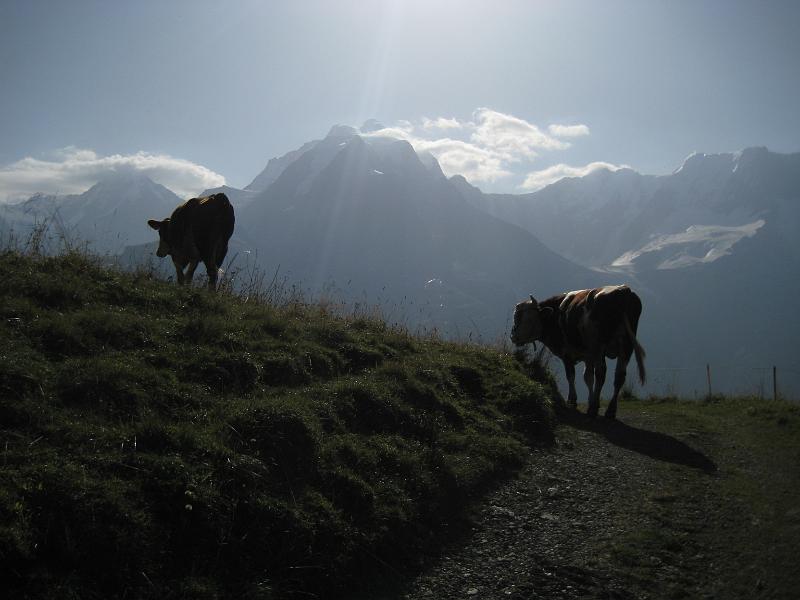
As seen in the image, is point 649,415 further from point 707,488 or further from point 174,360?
point 174,360

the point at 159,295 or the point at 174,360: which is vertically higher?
the point at 159,295

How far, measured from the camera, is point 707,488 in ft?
24.7

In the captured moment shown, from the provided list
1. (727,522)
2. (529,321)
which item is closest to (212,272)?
(529,321)

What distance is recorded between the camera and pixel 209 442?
5.70 metres

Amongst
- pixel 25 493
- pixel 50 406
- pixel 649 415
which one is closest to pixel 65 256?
pixel 50 406

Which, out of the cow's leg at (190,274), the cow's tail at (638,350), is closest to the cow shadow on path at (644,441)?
the cow's tail at (638,350)

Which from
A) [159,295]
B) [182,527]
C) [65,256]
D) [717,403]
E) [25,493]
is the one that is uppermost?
[65,256]

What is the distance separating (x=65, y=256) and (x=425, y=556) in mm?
7760

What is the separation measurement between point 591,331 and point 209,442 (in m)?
9.35

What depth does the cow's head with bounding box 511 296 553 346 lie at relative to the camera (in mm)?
14867

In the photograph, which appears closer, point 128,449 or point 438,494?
point 128,449

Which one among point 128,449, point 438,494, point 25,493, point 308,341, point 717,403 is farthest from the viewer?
point 717,403

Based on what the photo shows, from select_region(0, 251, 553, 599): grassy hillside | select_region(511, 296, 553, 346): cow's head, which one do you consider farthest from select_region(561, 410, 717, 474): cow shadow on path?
select_region(511, 296, 553, 346): cow's head

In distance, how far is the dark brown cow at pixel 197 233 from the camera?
45.3ft
